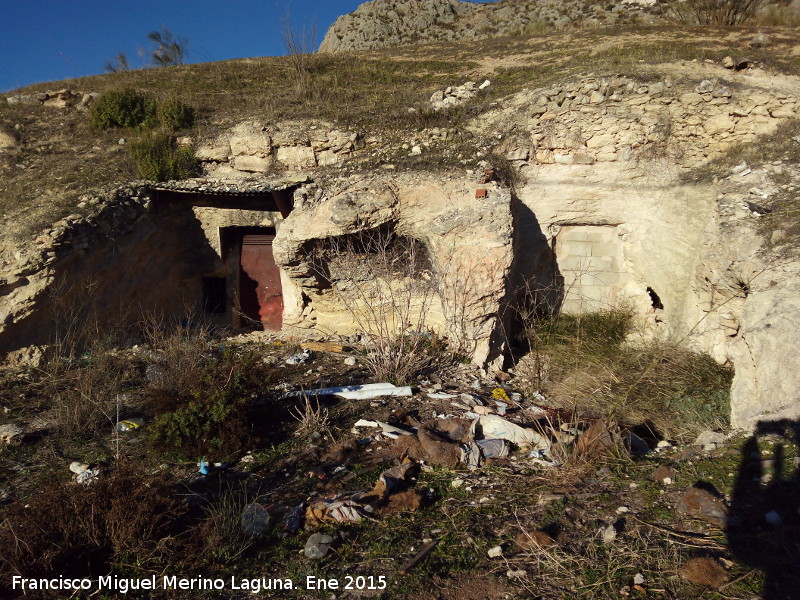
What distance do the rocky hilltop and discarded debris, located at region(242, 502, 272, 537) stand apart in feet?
53.9

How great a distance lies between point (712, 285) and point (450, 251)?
10.4 ft

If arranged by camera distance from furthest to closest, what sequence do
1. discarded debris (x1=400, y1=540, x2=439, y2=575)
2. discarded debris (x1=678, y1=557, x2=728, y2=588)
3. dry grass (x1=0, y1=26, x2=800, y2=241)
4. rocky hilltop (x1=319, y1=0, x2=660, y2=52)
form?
rocky hilltop (x1=319, y1=0, x2=660, y2=52)
dry grass (x1=0, y1=26, x2=800, y2=241)
discarded debris (x1=400, y1=540, x2=439, y2=575)
discarded debris (x1=678, y1=557, x2=728, y2=588)

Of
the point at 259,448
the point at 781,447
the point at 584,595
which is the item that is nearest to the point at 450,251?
the point at 259,448

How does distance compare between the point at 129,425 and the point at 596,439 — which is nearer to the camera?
the point at 596,439

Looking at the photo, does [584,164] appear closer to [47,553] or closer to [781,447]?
[781,447]

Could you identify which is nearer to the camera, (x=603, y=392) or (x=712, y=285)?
(x=603, y=392)

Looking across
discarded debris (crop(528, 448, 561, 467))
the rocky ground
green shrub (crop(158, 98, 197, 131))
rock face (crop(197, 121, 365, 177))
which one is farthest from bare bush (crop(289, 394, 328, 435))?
green shrub (crop(158, 98, 197, 131))

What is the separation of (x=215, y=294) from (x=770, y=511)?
8161 millimetres

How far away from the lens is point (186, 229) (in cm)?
865

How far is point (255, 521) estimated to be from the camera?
3504 mm

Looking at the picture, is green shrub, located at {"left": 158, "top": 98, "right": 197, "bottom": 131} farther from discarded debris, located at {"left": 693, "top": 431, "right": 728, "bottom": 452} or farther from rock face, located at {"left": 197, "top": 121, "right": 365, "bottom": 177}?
discarded debris, located at {"left": 693, "top": 431, "right": 728, "bottom": 452}

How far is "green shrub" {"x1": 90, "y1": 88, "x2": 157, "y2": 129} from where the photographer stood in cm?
940

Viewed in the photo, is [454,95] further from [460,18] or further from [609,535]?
[460,18]

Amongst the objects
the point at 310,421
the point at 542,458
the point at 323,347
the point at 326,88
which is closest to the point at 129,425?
the point at 310,421
